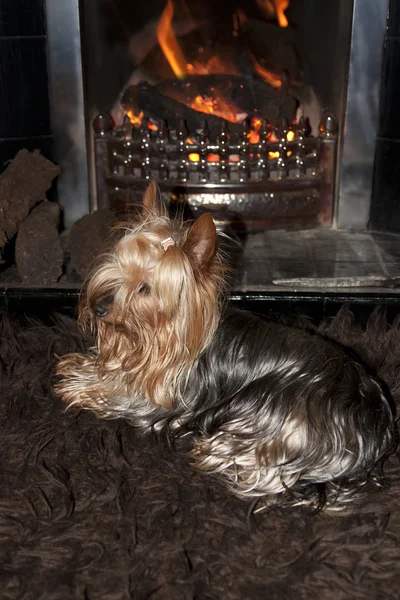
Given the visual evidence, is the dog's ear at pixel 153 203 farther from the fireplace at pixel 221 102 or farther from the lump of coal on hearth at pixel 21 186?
the fireplace at pixel 221 102

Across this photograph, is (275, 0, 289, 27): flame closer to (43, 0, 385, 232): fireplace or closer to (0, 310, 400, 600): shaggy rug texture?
(43, 0, 385, 232): fireplace

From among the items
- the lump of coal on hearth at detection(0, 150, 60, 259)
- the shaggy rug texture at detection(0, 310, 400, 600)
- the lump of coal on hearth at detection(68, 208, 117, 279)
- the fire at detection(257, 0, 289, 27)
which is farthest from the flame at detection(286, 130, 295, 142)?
the shaggy rug texture at detection(0, 310, 400, 600)

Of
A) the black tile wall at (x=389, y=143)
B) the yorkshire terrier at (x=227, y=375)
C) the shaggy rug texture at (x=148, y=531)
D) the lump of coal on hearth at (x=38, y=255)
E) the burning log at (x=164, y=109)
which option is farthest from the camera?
the burning log at (x=164, y=109)

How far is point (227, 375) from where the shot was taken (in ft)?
7.42

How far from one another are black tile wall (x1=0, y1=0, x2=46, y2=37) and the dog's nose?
5.75ft

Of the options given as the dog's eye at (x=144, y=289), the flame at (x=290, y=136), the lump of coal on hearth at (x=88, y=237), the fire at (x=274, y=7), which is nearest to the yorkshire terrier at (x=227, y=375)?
the dog's eye at (x=144, y=289)

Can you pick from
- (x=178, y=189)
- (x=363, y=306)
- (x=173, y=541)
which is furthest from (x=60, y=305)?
(x=173, y=541)

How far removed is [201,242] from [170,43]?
1.83 metres

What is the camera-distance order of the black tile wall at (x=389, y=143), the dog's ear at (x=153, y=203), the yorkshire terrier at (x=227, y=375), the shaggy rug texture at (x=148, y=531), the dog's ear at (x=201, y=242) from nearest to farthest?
the shaggy rug texture at (x=148, y=531) → the dog's ear at (x=201, y=242) → the yorkshire terrier at (x=227, y=375) → the dog's ear at (x=153, y=203) → the black tile wall at (x=389, y=143)

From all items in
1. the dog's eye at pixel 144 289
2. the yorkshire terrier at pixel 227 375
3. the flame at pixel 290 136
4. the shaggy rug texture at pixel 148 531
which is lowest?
the shaggy rug texture at pixel 148 531

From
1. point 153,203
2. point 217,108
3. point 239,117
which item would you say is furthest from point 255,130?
point 153,203

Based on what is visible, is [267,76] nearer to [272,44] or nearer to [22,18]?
[272,44]

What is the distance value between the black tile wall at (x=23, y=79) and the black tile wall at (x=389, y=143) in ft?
4.73

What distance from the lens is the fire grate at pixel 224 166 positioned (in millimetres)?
3615
